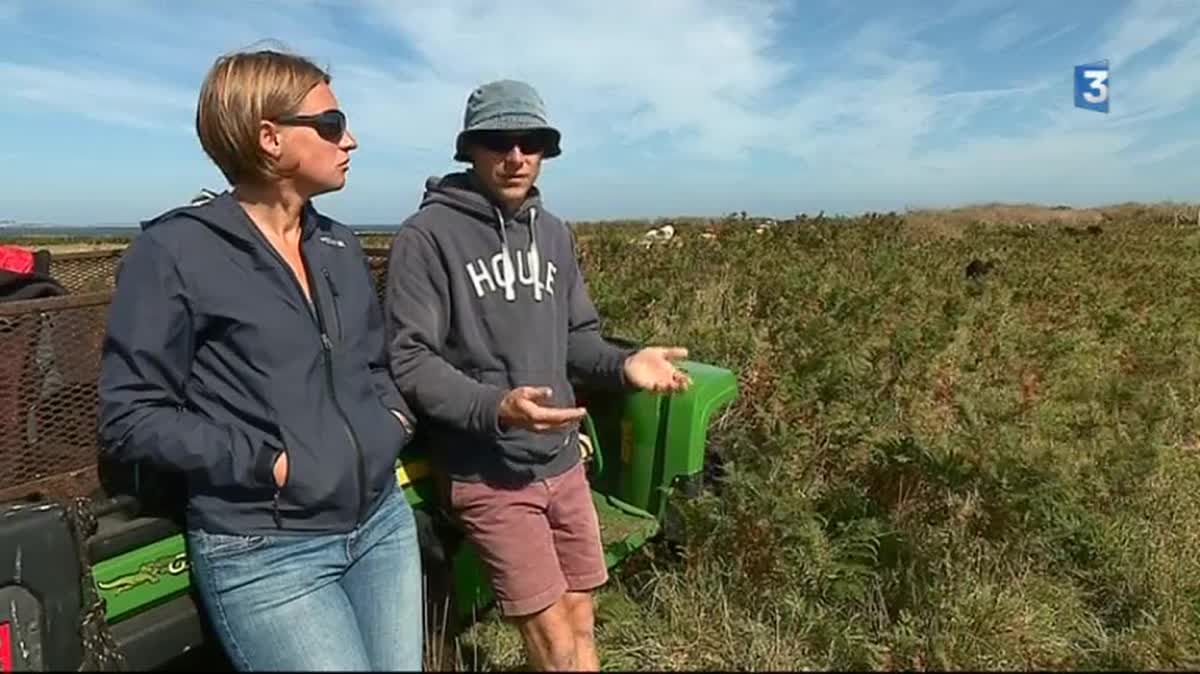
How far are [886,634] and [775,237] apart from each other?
9285mm

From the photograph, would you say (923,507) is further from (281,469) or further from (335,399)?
(281,469)

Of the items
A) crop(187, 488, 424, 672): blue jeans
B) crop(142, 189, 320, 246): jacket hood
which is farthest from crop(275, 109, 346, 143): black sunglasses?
crop(187, 488, 424, 672): blue jeans

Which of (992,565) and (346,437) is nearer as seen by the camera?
(346,437)

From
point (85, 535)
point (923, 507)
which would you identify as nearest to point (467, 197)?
point (85, 535)

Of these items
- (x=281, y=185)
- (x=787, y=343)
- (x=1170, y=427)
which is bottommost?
(x=1170, y=427)

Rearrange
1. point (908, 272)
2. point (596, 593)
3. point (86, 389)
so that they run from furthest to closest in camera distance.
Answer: point (908, 272) → point (596, 593) → point (86, 389)

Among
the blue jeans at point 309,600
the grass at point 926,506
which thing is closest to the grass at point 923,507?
the grass at point 926,506

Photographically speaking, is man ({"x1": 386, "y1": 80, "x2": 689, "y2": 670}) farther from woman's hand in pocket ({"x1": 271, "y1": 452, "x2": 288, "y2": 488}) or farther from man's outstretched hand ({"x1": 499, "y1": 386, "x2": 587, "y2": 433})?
woman's hand in pocket ({"x1": 271, "y1": 452, "x2": 288, "y2": 488})

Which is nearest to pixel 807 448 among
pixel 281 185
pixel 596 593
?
pixel 596 593

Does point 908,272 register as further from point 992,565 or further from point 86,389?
point 86,389

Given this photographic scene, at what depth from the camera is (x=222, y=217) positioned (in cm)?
234

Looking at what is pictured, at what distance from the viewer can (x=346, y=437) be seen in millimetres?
2375

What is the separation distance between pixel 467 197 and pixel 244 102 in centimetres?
70

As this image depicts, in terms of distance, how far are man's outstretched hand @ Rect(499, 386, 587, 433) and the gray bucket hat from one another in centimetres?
79
